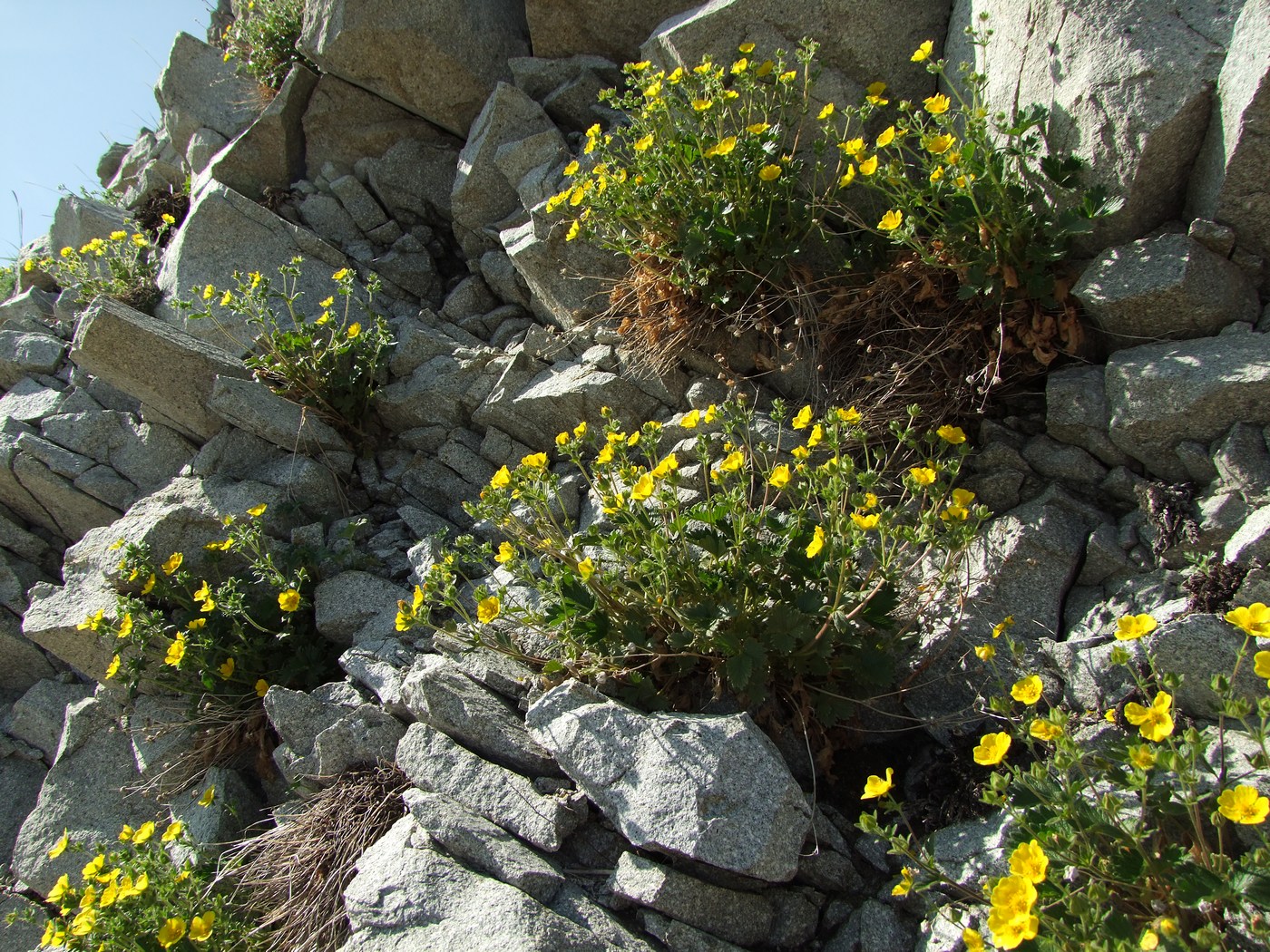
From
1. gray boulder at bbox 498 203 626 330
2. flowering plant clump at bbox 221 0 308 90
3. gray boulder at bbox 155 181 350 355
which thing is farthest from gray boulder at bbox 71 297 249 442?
flowering plant clump at bbox 221 0 308 90

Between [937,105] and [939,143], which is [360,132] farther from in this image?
[939,143]

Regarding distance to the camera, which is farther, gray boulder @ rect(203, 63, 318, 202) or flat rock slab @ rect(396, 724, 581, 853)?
gray boulder @ rect(203, 63, 318, 202)

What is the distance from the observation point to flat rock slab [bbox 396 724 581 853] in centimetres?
344

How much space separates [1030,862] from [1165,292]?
101 inches

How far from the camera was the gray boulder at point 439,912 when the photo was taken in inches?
119

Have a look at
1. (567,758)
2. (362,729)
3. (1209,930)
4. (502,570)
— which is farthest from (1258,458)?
(362,729)

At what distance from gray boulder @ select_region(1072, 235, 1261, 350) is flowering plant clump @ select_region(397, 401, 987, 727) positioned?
38.1 inches

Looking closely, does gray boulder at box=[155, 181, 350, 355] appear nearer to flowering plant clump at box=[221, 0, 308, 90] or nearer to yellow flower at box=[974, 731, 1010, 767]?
flowering plant clump at box=[221, 0, 308, 90]

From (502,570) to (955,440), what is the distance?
2236mm

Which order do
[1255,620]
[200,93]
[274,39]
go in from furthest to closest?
[200,93]
[274,39]
[1255,620]

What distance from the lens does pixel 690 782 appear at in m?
3.20

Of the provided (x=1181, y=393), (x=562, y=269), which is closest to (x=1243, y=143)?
(x=1181, y=393)

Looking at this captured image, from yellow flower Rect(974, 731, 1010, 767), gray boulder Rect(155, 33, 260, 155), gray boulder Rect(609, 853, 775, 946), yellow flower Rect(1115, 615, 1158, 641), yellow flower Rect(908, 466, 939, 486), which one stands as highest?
gray boulder Rect(155, 33, 260, 155)

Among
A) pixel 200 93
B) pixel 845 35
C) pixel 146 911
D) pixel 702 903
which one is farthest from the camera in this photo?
pixel 200 93
